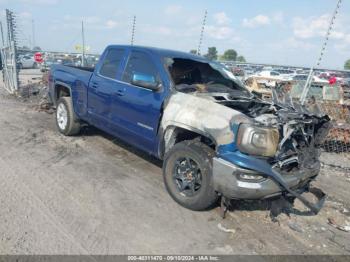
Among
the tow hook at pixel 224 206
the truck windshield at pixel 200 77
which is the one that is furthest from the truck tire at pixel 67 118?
the tow hook at pixel 224 206

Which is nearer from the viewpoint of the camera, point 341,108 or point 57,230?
point 57,230

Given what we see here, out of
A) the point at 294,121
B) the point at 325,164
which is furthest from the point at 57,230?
the point at 325,164

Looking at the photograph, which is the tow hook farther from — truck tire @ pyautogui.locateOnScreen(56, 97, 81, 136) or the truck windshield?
truck tire @ pyautogui.locateOnScreen(56, 97, 81, 136)

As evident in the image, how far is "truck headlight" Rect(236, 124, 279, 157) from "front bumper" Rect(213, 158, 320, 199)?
0.22m

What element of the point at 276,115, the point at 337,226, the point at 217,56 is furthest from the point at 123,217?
the point at 217,56

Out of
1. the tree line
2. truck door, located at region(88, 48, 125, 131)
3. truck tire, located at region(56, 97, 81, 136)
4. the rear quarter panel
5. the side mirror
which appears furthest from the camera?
the tree line

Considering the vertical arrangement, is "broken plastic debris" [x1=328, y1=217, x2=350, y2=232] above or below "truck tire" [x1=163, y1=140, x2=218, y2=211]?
below

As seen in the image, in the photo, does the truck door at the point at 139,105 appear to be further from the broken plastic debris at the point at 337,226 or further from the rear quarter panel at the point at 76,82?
the broken plastic debris at the point at 337,226

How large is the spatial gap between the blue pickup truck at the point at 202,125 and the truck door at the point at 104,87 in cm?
2

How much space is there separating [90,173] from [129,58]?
1908 mm

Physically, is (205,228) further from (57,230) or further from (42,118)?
(42,118)

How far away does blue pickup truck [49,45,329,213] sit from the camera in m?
3.34

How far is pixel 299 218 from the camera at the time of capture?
4.04m

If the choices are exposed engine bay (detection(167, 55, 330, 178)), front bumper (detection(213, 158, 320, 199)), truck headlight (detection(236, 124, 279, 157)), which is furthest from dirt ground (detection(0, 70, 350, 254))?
truck headlight (detection(236, 124, 279, 157))
